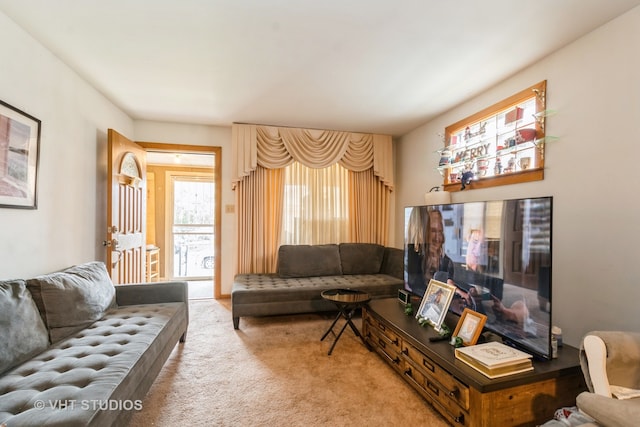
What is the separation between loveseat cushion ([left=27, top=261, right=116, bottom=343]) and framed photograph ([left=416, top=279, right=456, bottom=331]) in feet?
7.77

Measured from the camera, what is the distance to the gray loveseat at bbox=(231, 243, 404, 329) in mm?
2930

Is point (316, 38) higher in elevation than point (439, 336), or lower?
higher

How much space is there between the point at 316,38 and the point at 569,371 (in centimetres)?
252

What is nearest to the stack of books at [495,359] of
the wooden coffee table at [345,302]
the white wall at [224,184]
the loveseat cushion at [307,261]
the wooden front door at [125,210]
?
the wooden coffee table at [345,302]

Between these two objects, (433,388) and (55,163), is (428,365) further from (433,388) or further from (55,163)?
(55,163)

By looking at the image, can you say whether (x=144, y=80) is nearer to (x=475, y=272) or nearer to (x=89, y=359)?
(x=89, y=359)

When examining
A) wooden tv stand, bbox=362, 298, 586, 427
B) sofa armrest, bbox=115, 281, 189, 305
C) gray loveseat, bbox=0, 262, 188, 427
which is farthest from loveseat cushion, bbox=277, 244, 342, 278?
wooden tv stand, bbox=362, 298, 586, 427

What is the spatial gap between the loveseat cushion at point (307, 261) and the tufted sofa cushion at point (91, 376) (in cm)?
172

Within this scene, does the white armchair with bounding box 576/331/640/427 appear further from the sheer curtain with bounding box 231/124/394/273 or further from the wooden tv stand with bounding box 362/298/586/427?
the sheer curtain with bounding box 231/124/394/273

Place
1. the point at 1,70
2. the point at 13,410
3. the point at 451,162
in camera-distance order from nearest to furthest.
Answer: the point at 13,410
the point at 1,70
the point at 451,162

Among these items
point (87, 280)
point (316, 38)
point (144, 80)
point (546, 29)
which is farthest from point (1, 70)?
point (546, 29)

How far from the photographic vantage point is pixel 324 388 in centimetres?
192

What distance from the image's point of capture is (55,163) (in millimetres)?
2213

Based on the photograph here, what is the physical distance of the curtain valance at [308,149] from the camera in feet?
12.1
